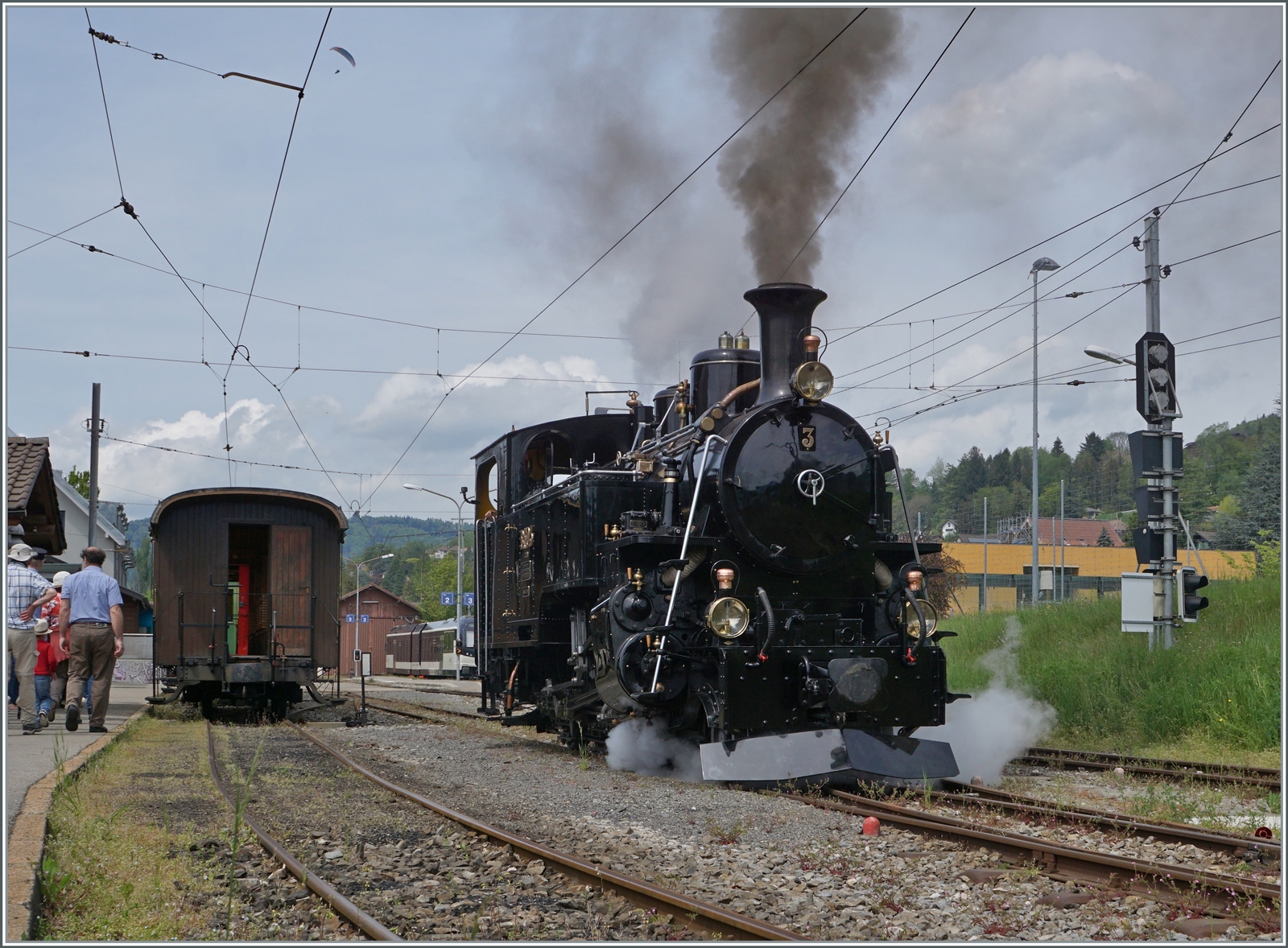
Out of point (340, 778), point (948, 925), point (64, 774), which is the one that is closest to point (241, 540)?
point (340, 778)

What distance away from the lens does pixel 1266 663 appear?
34.9ft

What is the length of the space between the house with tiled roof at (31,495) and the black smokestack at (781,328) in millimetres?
8580

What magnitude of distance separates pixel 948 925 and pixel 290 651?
12.8 m

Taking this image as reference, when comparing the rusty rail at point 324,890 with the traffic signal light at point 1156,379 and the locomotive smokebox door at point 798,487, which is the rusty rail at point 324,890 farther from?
the traffic signal light at point 1156,379

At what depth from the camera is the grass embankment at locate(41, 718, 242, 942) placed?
4.57 metres

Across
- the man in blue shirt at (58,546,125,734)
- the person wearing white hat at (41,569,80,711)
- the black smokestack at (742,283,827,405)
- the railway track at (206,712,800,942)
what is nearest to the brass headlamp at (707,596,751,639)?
the black smokestack at (742,283,827,405)

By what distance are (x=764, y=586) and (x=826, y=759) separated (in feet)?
4.75

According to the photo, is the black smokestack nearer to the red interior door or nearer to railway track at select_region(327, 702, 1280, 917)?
railway track at select_region(327, 702, 1280, 917)

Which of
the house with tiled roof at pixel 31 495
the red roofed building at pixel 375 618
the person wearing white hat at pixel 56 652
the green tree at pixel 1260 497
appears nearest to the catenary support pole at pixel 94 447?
the house with tiled roof at pixel 31 495

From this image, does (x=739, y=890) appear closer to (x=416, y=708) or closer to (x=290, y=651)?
(x=290, y=651)

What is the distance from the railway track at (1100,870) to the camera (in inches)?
182

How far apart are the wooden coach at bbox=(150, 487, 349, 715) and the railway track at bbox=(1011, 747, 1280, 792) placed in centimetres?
951

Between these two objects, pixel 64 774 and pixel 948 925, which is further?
pixel 64 774

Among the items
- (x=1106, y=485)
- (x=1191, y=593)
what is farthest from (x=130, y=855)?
(x=1106, y=485)
